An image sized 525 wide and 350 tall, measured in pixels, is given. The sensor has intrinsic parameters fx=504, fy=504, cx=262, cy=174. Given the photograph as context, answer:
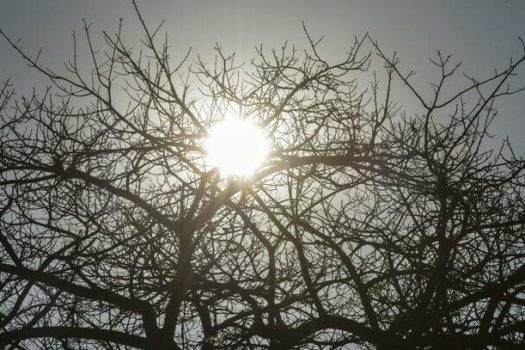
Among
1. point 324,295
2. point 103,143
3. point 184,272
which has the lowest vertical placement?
point 184,272

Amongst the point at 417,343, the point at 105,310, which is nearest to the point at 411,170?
the point at 417,343

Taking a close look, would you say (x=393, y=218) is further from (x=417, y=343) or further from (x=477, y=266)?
(x=417, y=343)

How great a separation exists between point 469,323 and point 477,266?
0.74 meters

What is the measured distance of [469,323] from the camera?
498 centimetres

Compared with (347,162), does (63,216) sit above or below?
above

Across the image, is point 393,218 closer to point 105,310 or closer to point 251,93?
point 251,93

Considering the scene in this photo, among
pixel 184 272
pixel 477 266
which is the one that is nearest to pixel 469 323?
pixel 477 266

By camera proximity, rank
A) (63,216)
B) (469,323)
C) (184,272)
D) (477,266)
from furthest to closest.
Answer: (63,216), (469,323), (477,266), (184,272)

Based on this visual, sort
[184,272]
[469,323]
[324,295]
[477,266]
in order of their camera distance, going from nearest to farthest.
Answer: [184,272] < [477,266] < [469,323] < [324,295]

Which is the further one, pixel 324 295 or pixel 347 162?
pixel 324 295

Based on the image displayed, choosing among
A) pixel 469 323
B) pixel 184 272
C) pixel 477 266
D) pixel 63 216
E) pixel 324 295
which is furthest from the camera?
pixel 324 295

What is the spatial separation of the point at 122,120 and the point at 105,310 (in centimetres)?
221

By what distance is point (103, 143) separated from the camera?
5.13m

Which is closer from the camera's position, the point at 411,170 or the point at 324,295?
the point at 411,170
